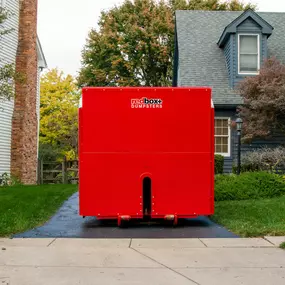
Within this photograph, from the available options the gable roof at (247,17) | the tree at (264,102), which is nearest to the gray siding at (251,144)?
the tree at (264,102)

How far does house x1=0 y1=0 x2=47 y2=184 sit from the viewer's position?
850 inches

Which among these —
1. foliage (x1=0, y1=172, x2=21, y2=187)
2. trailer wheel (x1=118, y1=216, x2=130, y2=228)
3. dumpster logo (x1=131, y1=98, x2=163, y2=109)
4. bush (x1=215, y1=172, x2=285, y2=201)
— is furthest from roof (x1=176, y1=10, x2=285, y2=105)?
trailer wheel (x1=118, y1=216, x2=130, y2=228)

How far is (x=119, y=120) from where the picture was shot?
9500 millimetres

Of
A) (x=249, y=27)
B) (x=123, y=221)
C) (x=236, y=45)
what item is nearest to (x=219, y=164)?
(x=236, y=45)

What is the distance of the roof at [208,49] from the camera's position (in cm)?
2175

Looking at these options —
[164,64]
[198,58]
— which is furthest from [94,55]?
[198,58]

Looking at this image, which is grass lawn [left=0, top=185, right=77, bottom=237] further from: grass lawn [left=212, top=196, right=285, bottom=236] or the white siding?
the white siding

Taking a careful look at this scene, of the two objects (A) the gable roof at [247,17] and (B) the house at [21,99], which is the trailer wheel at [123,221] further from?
(A) the gable roof at [247,17]

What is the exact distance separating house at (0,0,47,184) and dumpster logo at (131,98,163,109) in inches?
515

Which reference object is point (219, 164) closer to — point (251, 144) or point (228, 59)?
point (251, 144)

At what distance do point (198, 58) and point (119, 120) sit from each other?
46.9 ft
